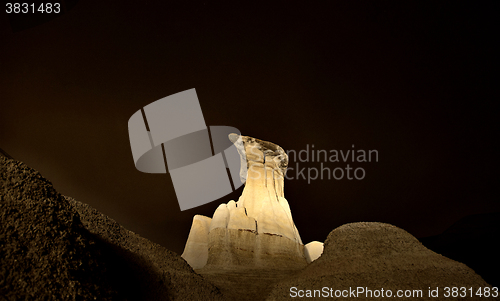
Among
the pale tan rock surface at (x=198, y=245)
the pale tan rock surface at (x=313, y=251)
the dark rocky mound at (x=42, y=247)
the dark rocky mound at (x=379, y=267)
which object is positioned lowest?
the pale tan rock surface at (x=313, y=251)

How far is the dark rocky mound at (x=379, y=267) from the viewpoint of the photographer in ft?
17.7

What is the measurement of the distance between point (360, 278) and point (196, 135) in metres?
12.6

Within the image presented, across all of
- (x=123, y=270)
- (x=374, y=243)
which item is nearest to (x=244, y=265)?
(x=374, y=243)

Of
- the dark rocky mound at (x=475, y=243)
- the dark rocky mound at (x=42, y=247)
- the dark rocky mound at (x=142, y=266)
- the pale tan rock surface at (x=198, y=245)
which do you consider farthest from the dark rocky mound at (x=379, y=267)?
the dark rocky mound at (x=475, y=243)

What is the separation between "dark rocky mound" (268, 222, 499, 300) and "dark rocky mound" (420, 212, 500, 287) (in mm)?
8395

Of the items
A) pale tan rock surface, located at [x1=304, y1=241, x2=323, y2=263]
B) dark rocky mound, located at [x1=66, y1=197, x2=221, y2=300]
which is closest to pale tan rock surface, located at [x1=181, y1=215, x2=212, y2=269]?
pale tan rock surface, located at [x1=304, y1=241, x2=323, y2=263]

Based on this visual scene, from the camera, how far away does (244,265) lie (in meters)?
11.9

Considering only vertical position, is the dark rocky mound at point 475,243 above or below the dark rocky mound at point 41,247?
below

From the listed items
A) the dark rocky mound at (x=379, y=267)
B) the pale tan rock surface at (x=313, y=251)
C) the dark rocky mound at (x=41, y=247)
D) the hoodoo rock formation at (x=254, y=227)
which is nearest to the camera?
the dark rocky mound at (x=41, y=247)

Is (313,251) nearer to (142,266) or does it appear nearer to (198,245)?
(198,245)

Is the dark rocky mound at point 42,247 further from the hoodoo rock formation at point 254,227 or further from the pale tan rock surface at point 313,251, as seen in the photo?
the pale tan rock surface at point 313,251

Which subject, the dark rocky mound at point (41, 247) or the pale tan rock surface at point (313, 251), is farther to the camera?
the pale tan rock surface at point (313, 251)

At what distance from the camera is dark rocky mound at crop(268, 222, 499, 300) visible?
5.41 meters

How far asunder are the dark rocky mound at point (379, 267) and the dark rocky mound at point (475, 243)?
8.40 meters
